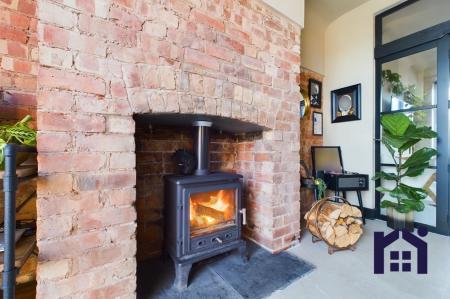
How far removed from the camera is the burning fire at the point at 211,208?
153cm

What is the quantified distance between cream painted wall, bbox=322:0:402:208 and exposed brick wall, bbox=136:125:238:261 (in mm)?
2341

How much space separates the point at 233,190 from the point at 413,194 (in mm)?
2017

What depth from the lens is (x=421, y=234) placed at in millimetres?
2295

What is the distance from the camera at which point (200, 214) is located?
1.57m

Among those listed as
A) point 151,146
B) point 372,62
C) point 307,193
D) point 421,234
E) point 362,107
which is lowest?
point 421,234

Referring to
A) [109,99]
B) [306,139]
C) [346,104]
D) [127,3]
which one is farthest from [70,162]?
[346,104]

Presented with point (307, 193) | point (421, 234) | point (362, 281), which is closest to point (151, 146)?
point (362, 281)

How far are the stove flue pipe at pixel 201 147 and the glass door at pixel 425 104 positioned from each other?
242 cm

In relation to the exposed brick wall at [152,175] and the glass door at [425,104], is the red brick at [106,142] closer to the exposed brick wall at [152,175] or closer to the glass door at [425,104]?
the exposed brick wall at [152,175]

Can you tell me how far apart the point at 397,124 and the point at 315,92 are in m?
1.17

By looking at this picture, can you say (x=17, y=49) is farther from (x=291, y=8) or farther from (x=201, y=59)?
(x=291, y=8)

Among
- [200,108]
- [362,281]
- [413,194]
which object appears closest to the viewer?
[200,108]

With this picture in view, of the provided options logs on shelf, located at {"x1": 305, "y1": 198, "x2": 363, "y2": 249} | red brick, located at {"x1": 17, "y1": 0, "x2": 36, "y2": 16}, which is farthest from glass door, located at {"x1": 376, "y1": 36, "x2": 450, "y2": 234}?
red brick, located at {"x1": 17, "y1": 0, "x2": 36, "y2": 16}

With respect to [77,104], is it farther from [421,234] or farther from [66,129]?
[421,234]
